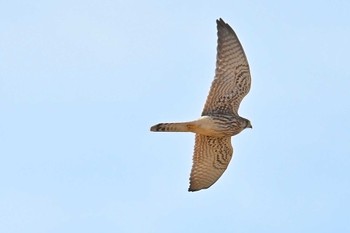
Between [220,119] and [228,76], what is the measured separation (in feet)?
3.04

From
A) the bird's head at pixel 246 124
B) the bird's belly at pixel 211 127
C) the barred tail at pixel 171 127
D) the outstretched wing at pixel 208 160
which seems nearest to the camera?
the barred tail at pixel 171 127

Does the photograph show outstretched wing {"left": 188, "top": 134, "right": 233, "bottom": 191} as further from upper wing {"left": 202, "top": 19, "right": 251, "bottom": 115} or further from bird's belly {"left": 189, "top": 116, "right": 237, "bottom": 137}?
upper wing {"left": 202, "top": 19, "right": 251, "bottom": 115}

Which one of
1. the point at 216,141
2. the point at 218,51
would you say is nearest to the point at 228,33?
the point at 218,51

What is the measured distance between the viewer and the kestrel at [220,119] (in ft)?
102

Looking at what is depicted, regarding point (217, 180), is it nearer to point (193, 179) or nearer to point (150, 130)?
point (193, 179)

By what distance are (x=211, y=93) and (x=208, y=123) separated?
2.29ft

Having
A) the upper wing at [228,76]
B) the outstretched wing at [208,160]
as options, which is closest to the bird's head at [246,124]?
the upper wing at [228,76]

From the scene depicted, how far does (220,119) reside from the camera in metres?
31.4

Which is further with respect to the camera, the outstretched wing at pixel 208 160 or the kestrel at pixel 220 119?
the outstretched wing at pixel 208 160

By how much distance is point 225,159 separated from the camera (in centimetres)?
3269

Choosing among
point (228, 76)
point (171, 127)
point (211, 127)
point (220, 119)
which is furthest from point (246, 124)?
point (171, 127)

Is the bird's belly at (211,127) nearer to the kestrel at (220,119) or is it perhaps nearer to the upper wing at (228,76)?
the kestrel at (220,119)

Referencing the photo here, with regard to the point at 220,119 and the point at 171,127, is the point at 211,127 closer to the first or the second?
the point at 220,119

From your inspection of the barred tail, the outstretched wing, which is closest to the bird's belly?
the barred tail
